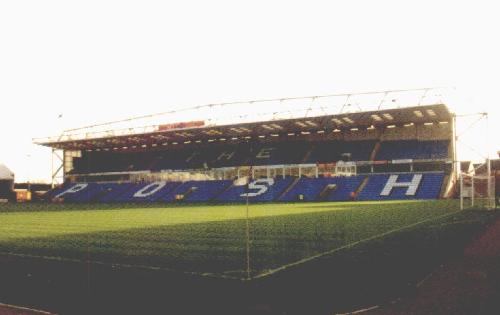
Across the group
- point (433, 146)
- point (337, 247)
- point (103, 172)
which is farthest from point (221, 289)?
point (103, 172)

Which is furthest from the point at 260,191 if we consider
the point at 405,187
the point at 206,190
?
the point at 405,187

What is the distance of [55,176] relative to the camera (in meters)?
56.9

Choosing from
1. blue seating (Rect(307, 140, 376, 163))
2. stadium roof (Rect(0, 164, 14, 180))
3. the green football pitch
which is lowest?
the green football pitch

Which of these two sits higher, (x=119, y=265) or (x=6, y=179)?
(x=119, y=265)

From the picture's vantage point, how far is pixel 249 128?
43.9 meters

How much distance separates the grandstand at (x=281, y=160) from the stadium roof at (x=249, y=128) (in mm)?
93

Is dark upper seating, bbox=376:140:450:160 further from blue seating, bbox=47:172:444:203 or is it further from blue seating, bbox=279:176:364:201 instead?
blue seating, bbox=279:176:364:201

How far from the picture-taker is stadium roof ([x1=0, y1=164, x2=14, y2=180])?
57.2 meters

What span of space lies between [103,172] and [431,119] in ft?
122

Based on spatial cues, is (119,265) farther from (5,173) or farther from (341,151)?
(5,173)

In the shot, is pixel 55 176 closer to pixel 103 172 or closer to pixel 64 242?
pixel 103 172

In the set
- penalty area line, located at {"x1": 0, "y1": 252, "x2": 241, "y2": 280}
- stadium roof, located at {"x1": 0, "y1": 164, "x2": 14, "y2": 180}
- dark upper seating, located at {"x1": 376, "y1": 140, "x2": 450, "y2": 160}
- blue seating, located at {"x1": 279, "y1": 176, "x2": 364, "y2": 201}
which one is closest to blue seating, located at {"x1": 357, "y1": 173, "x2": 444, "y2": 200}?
blue seating, located at {"x1": 279, "y1": 176, "x2": 364, "y2": 201}

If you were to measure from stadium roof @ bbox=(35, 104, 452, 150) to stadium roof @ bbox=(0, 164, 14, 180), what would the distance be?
26.3 ft

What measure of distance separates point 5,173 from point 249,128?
113ft
